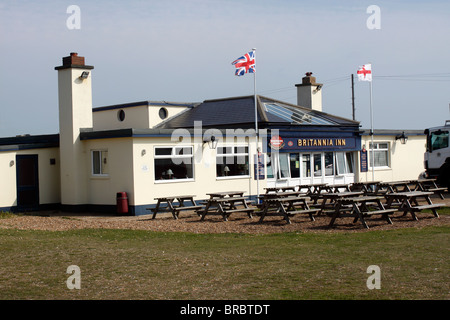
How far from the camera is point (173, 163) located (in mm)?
21281

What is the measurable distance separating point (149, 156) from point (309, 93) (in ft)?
42.7

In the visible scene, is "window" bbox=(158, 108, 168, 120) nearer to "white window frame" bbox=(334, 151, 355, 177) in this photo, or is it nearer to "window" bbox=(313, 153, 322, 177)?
"window" bbox=(313, 153, 322, 177)

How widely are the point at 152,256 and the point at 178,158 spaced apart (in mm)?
10502

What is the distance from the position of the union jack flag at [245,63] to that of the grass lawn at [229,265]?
9.48m

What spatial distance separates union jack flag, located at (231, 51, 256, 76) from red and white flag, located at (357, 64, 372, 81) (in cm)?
764

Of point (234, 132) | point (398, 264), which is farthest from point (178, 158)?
point (398, 264)

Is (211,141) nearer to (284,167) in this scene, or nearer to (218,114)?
(284,167)

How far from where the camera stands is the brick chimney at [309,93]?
1222 inches

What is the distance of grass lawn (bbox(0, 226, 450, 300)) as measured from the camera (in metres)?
7.95

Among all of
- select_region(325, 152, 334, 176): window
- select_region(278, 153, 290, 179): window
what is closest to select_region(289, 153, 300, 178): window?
select_region(278, 153, 290, 179): window

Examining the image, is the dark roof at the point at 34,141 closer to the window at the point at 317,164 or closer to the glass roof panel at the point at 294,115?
the glass roof panel at the point at 294,115

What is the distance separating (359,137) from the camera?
28.3 meters

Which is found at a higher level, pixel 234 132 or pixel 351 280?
pixel 234 132
